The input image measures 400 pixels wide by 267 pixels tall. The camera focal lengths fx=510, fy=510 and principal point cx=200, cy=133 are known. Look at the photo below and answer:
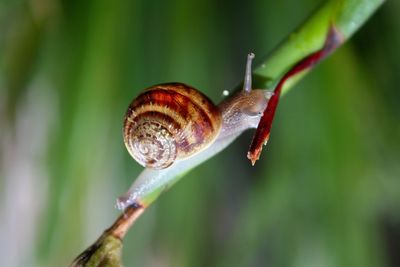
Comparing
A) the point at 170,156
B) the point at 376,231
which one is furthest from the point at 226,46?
the point at 170,156

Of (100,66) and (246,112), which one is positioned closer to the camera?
(246,112)

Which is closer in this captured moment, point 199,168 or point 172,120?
point 172,120

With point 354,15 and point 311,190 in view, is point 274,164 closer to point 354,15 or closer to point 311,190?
point 311,190

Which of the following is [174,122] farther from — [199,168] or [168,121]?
[199,168]

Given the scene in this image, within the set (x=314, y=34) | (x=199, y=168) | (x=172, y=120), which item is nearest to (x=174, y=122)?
(x=172, y=120)

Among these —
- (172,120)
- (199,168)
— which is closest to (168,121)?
(172,120)

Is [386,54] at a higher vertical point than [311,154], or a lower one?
higher
